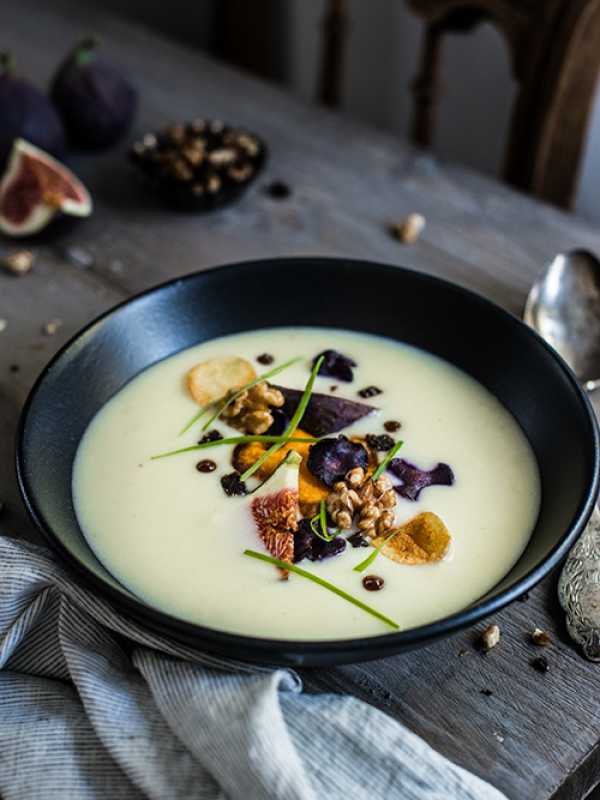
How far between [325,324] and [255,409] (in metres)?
0.22

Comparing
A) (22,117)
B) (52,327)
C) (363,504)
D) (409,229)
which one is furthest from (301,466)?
(22,117)

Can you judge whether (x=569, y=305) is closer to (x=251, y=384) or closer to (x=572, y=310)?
(x=572, y=310)

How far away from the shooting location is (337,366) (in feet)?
4.38

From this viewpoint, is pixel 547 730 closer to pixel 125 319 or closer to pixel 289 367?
pixel 289 367

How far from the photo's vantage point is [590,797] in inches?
49.4

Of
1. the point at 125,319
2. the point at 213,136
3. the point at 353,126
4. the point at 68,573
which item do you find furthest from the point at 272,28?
the point at 68,573

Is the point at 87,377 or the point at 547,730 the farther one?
the point at 87,377

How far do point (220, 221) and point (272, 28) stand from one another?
5.23ft

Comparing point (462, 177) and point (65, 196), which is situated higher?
point (462, 177)

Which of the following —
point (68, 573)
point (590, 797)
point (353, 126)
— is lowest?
point (590, 797)

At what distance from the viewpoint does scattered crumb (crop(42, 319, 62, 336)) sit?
152 cm

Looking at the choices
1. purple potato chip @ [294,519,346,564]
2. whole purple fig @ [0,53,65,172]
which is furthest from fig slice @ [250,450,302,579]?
whole purple fig @ [0,53,65,172]

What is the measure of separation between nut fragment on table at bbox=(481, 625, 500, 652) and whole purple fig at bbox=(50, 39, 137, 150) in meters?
1.18

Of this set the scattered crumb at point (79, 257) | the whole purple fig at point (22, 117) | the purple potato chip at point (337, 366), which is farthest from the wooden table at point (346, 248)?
the purple potato chip at point (337, 366)
